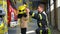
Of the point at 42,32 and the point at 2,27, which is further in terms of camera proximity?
the point at 2,27

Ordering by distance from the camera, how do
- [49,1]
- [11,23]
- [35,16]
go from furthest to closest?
[49,1], [11,23], [35,16]

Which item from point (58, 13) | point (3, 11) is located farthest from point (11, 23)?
point (3, 11)

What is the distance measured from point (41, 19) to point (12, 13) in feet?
27.7

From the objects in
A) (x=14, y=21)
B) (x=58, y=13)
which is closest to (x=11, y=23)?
(x=14, y=21)

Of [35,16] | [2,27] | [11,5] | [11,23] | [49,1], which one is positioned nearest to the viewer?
[35,16]

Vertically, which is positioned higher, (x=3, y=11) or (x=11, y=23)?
(x=3, y=11)

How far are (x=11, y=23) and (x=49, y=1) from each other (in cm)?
750

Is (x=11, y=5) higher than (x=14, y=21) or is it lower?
higher

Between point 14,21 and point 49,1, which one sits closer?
point 14,21

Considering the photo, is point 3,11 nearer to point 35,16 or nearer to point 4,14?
Result: point 4,14

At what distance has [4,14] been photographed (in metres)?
8.23

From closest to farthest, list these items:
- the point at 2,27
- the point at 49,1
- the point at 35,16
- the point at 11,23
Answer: the point at 35,16, the point at 2,27, the point at 11,23, the point at 49,1

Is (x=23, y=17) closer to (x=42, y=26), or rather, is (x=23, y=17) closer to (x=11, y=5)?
(x=42, y=26)

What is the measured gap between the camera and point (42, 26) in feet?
21.2
